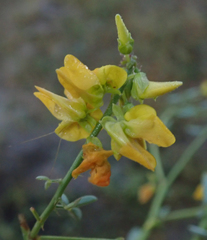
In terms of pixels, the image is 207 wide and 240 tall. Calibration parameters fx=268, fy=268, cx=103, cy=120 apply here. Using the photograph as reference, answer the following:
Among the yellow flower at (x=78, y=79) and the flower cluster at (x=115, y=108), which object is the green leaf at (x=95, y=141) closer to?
the flower cluster at (x=115, y=108)

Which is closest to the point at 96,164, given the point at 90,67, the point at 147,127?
the point at 147,127

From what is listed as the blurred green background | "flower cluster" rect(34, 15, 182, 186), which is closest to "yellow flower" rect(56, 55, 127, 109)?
"flower cluster" rect(34, 15, 182, 186)

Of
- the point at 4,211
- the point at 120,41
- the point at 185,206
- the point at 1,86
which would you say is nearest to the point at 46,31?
the point at 1,86

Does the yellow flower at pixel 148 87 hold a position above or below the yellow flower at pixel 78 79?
below

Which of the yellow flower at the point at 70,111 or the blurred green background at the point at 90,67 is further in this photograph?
the blurred green background at the point at 90,67

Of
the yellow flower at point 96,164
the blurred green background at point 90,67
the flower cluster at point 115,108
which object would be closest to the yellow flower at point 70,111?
the flower cluster at point 115,108

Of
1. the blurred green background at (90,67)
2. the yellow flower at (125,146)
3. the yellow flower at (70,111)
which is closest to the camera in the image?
the yellow flower at (125,146)

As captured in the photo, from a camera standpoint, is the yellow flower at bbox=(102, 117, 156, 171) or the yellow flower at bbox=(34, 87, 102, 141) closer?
the yellow flower at bbox=(102, 117, 156, 171)

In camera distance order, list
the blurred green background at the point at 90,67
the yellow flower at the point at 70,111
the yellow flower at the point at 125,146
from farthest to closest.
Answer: the blurred green background at the point at 90,67 < the yellow flower at the point at 70,111 < the yellow flower at the point at 125,146

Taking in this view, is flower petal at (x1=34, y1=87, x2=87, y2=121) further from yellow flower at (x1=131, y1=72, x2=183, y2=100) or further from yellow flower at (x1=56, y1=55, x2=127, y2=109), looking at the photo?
yellow flower at (x1=131, y1=72, x2=183, y2=100)
